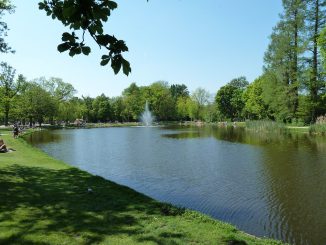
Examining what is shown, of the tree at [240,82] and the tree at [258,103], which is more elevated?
the tree at [240,82]

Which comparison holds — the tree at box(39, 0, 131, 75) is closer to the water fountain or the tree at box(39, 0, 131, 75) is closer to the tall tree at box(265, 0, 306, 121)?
the tall tree at box(265, 0, 306, 121)

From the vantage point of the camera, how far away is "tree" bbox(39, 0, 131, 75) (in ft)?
12.0

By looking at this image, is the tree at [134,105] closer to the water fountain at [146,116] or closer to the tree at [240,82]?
the water fountain at [146,116]

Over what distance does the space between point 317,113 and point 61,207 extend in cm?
4996

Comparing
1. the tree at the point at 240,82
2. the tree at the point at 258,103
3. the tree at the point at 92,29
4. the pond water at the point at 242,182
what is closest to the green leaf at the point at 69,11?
the tree at the point at 92,29

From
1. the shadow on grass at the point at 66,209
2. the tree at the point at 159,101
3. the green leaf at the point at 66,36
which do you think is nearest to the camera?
the green leaf at the point at 66,36

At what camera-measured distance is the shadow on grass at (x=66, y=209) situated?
6.60 metres

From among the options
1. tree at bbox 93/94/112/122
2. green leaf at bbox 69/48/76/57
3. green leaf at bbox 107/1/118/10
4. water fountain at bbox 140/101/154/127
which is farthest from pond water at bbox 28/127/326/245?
water fountain at bbox 140/101/154/127

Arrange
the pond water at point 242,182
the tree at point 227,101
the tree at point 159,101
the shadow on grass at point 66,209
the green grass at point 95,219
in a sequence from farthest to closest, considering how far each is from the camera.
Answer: the tree at point 159,101, the tree at point 227,101, the pond water at point 242,182, the shadow on grass at point 66,209, the green grass at point 95,219

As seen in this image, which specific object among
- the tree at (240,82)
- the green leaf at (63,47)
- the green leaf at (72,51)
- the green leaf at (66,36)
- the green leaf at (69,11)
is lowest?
the green leaf at (72,51)

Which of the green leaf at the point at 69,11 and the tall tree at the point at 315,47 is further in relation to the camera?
the tall tree at the point at 315,47

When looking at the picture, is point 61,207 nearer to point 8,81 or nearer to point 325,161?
point 325,161

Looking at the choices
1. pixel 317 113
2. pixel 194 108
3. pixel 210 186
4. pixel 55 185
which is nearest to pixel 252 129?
pixel 317 113

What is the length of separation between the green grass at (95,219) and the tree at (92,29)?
12.3ft
